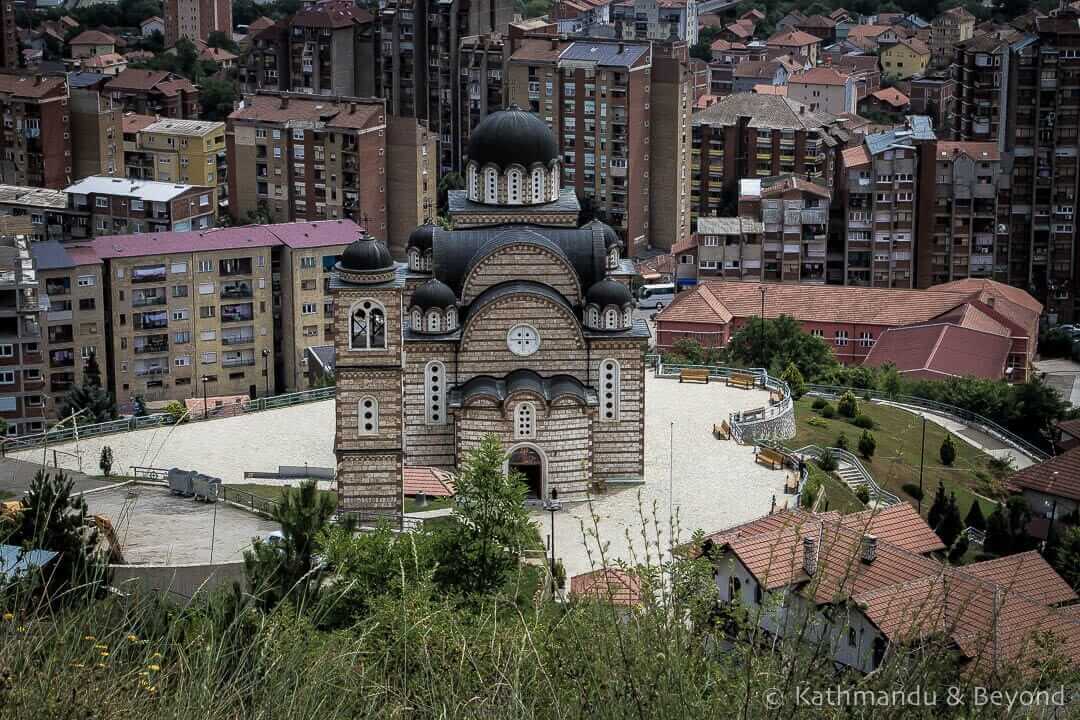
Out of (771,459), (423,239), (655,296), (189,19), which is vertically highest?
(189,19)

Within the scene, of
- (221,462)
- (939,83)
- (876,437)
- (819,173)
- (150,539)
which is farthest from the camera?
(939,83)

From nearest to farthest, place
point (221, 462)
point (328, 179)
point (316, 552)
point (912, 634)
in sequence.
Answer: point (912, 634) → point (316, 552) → point (221, 462) → point (328, 179)

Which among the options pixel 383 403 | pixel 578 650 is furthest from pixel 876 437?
pixel 578 650

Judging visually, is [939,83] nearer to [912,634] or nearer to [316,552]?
[316,552]

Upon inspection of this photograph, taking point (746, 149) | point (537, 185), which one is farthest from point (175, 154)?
point (537, 185)

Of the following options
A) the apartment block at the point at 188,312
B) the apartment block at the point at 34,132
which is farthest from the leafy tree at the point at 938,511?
the apartment block at the point at 34,132

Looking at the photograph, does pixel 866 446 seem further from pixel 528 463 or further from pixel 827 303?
pixel 827 303

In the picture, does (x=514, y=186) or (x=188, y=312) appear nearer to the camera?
(x=514, y=186)
